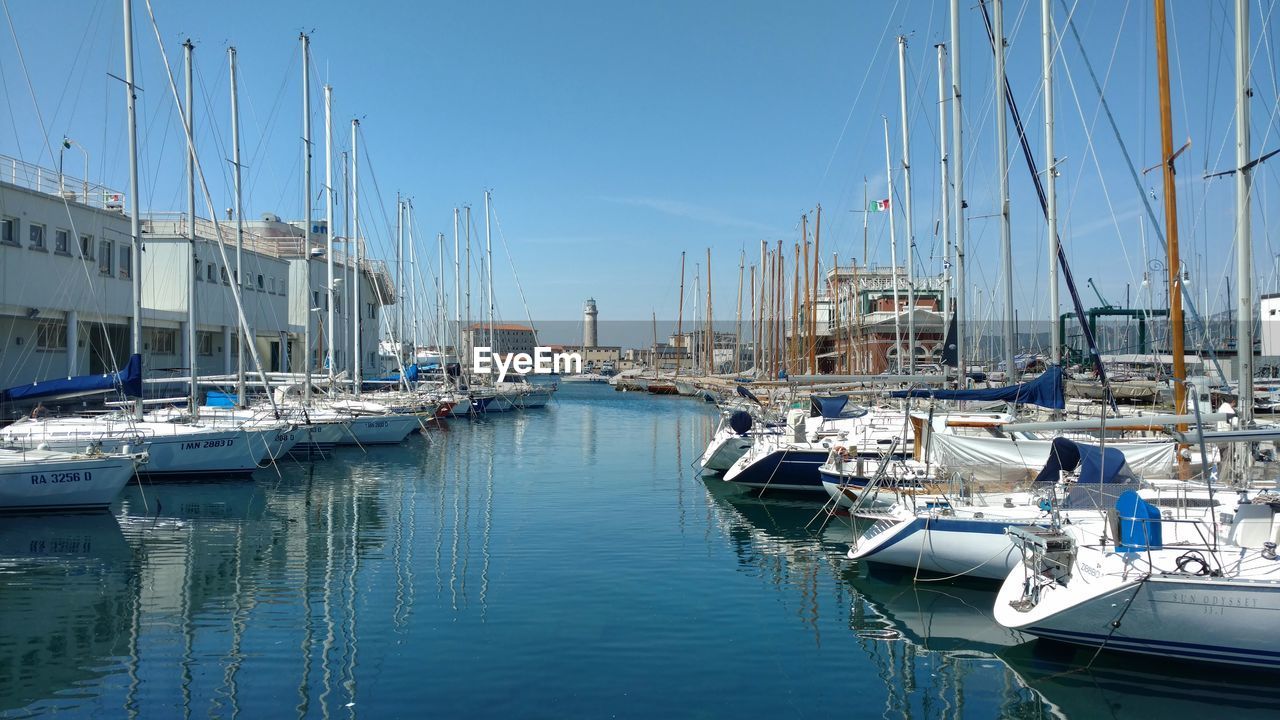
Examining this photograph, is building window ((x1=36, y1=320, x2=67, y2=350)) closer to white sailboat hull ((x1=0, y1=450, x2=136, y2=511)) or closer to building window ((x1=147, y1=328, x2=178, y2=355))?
building window ((x1=147, y1=328, x2=178, y2=355))

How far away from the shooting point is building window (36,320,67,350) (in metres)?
35.2

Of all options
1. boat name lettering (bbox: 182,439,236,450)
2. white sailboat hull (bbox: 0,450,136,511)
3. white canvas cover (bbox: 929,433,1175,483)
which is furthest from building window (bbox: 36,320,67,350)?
white canvas cover (bbox: 929,433,1175,483)

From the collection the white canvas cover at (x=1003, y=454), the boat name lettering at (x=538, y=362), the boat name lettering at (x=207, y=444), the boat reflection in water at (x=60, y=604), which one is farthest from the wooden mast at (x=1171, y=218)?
the boat name lettering at (x=538, y=362)

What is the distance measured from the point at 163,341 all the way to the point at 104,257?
689cm

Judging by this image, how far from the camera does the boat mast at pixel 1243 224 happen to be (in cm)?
1492

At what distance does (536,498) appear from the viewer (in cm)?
2658

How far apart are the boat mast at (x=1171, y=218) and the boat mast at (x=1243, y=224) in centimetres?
112

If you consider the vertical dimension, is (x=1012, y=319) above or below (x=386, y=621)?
above

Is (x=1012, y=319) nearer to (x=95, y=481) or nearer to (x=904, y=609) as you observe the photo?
(x=904, y=609)

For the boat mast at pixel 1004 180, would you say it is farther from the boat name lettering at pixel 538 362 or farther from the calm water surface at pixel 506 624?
the boat name lettering at pixel 538 362

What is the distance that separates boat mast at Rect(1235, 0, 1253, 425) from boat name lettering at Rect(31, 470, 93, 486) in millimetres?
23196

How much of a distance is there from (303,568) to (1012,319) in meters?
17.0

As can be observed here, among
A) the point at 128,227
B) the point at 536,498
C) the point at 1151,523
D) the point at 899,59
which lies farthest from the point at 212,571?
the point at 899,59

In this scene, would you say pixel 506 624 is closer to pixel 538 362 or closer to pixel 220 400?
pixel 220 400
